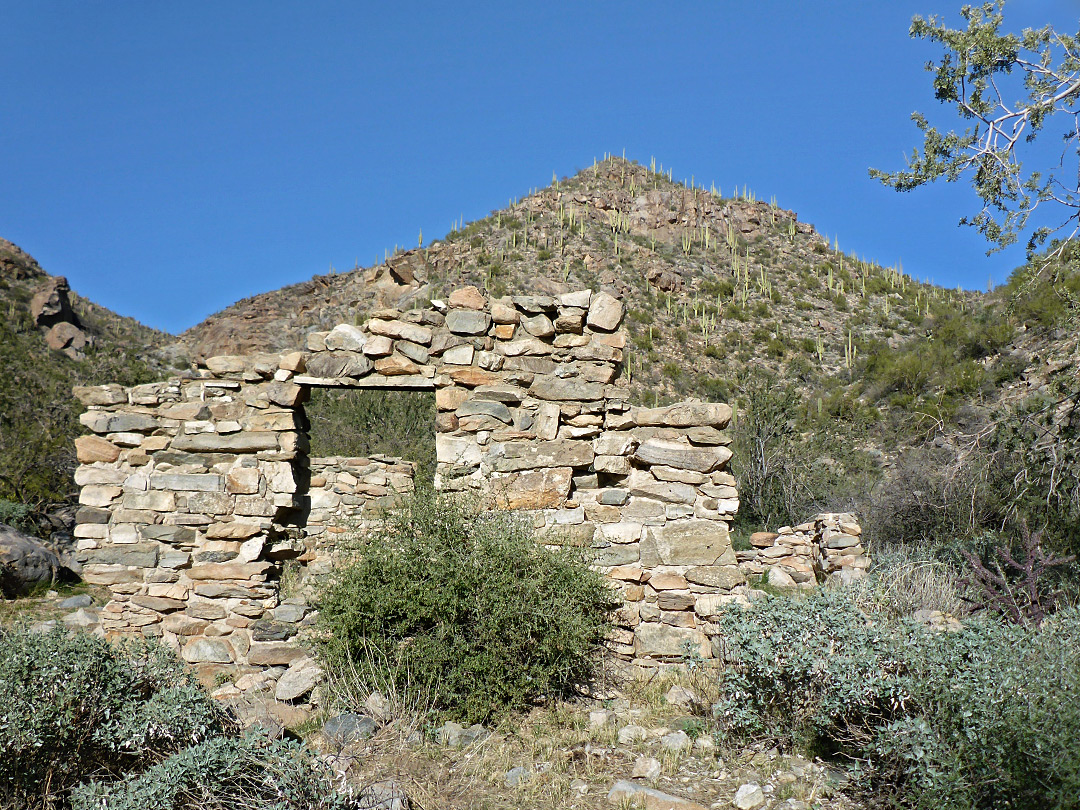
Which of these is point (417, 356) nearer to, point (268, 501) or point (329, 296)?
point (268, 501)

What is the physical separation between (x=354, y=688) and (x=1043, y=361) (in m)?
15.3

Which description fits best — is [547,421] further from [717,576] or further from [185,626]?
[185,626]

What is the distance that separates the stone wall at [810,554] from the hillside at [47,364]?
1096 cm

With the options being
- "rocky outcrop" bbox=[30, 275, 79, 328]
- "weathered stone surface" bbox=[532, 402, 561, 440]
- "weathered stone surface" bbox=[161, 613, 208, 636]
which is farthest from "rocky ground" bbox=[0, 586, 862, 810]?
"rocky outcrop" bbox=[30, 275, 79, 328]

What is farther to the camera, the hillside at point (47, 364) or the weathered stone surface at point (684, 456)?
the hillside at point (47, 364)

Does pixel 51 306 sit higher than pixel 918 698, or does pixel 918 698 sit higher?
pixel 51 306

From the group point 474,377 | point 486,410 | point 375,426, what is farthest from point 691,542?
point 375,426

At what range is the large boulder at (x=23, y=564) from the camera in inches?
314

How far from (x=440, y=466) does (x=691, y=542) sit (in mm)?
2043

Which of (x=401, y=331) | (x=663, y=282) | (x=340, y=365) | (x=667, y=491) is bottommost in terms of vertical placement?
(x=667, y=491)

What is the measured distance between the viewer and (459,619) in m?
4.49

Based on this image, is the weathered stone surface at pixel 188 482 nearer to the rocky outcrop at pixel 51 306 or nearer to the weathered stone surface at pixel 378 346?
the weathered stone surface at pixel 378 346

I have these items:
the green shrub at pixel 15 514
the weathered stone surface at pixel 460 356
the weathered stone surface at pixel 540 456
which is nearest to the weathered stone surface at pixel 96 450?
the weathered stone surface at pixel 460 356

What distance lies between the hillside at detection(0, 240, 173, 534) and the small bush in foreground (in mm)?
11130
